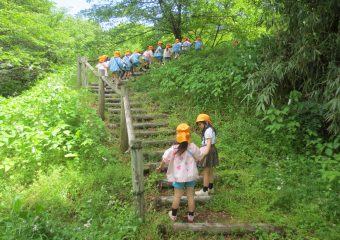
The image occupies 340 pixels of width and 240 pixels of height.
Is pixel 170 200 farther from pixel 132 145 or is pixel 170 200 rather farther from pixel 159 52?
pixel 159 52

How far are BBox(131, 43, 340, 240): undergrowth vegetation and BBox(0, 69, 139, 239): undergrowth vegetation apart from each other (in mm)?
1648

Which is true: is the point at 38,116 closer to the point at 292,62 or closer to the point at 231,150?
the point at 231,150

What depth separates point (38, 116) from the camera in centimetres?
657

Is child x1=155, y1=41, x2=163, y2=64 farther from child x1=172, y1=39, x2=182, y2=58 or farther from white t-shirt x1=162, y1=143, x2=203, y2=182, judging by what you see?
white t-shirt x1=162, y1=143, x2=203, y2=182

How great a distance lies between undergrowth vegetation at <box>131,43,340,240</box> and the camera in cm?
430

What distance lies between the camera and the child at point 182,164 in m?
4.07

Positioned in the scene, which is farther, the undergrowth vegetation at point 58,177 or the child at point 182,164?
the child at point 182,164

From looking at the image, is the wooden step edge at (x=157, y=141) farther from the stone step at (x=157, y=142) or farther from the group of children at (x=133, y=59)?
the group of children at (x=133, y=59)

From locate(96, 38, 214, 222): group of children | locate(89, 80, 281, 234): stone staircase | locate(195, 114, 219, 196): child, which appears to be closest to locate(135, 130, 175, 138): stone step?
locate(89, 80, 281, 234): stone staircase

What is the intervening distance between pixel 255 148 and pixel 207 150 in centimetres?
227

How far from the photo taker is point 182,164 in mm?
4133

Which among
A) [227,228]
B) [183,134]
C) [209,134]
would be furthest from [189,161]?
[227,228]

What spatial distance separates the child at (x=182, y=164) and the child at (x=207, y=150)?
1.49ft

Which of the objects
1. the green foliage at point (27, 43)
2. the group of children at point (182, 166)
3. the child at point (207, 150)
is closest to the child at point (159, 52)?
the green foliage at point (27, 43)
